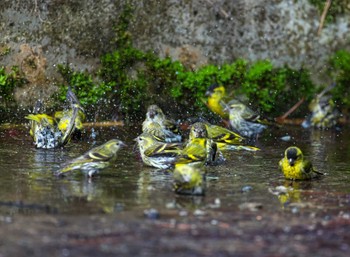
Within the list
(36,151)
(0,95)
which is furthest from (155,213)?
(0,95)

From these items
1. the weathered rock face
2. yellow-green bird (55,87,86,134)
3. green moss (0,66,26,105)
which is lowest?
yellow-green bird (55,87,86,134)

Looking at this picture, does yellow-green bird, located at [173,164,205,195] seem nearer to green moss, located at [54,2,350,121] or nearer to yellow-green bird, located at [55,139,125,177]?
yellow-green bird, located at [55,139,125,177]

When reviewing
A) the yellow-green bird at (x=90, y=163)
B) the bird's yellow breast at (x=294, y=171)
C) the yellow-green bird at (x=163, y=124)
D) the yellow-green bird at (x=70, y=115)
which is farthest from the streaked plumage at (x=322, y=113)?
the yellow-green bird at (x=90, y=163)

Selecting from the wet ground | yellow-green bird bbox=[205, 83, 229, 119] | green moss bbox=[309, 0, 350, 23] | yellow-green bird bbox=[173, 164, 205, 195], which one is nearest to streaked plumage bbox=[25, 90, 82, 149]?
the wet ground

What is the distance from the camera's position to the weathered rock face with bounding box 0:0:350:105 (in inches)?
573

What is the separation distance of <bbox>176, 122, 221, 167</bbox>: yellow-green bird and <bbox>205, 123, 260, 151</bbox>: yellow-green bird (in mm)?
771

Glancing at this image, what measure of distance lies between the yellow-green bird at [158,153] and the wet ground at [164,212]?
0.15 m

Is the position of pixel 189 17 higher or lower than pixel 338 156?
higher

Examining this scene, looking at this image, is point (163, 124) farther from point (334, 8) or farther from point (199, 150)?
point (334, 8)

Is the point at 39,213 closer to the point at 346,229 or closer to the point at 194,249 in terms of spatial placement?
the point at 194,249

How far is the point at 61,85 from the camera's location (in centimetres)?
1462

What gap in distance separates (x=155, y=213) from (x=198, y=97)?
774 centimetres

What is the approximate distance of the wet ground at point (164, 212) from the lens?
6750 millimetres

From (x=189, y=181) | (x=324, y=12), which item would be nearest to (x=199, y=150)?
(x=189, y=181)
